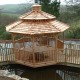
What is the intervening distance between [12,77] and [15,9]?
20365mm

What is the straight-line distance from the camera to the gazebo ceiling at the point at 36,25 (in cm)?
1401

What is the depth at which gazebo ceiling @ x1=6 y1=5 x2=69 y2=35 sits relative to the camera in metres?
14.0

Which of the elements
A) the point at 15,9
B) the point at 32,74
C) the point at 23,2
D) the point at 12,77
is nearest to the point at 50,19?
the point at 32,74

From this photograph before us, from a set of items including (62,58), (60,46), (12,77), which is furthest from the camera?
(60,46)

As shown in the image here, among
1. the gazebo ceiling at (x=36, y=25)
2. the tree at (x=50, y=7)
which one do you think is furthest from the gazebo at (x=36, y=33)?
the tree at (x=50, y=7)

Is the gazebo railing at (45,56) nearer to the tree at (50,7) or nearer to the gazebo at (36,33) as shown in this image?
the gazebo at (36,33)

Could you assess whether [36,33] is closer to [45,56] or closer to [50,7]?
[45,56]

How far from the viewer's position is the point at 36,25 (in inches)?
565

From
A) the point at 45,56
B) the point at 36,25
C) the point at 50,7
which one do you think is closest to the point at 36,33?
the point at 36,25

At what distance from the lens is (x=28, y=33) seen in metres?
13.8

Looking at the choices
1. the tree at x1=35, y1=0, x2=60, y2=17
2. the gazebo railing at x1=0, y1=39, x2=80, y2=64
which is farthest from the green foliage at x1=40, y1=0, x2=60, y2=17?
the gazebo railing at x1=0, y1=39, x2=80, y2=64

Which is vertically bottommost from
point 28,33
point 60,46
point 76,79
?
point 76,79

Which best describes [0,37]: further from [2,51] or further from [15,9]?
[15,9]

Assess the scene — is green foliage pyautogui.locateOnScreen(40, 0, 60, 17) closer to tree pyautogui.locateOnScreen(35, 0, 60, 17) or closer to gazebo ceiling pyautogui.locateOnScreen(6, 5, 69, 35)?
tree pyautogui.locateOnScreen(35, 0, 60, 17)
